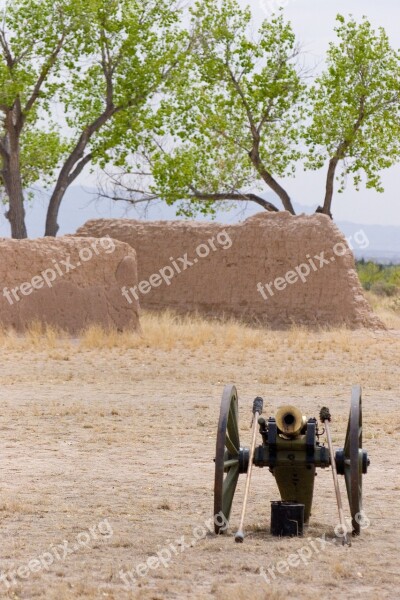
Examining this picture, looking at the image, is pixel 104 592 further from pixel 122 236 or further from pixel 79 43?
→ pixel 79 43

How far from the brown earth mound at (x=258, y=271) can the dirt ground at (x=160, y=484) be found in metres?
5.85

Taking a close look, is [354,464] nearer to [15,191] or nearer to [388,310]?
[388,310]

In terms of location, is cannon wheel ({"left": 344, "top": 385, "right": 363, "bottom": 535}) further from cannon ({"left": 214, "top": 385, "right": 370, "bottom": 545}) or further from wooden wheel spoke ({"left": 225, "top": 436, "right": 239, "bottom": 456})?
wooden wheel spoke ({"left": 225, "top": 436, "right": 239, "bottom": 456})

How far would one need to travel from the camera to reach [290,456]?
6082 mm

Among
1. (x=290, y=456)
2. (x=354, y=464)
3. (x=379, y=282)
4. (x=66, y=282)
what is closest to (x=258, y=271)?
(x=66, y=282)

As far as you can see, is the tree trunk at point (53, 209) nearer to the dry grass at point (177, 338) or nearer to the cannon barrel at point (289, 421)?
the dry grass at point (177, 338)

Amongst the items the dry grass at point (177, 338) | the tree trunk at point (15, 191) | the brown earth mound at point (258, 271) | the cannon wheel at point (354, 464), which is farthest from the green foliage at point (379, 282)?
the cannon wheel at point (354, 464)

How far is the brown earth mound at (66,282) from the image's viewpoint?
18.7 m

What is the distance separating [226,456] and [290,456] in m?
0.39

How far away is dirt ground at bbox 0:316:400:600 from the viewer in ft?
17.2

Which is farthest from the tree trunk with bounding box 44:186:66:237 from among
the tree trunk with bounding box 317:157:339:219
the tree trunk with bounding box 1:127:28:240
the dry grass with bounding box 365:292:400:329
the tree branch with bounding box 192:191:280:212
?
the dry grass with bounding box 365:292:400:329

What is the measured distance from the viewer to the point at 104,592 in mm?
4984

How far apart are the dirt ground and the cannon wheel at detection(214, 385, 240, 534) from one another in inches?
8.0

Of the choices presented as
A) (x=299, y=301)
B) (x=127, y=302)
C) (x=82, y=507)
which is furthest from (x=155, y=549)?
(x=299, y=301)
